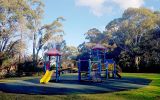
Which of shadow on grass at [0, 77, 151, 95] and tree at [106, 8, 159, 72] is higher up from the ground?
tree at [106, 8, 159, 72]

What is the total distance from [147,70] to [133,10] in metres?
13.1

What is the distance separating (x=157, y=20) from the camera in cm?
5216

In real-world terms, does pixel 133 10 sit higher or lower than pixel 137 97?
higher

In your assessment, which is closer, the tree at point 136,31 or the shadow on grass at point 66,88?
the shadow on grass at point 66,88

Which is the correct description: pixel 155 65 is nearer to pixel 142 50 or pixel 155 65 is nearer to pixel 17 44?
pixel 142 50

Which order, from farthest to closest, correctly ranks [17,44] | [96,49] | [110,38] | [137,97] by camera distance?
1. [110,38]
2. [17,44]
3. [96,49]
4. [137,97]

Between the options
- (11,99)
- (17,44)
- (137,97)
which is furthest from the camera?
(17,44)

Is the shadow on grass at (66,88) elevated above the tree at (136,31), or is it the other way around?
the tree at (136,31)

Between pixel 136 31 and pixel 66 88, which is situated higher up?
pixel 136 31

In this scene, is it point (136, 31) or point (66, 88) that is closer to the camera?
point (66, 88)

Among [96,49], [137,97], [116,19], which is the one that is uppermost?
[116,19]

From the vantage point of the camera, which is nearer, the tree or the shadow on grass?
the shadow on grass

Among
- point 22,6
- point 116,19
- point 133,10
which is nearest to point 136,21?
point 133,10

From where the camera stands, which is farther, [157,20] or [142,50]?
[157,20]
